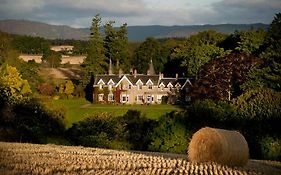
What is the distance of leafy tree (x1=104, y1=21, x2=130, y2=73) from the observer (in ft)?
349

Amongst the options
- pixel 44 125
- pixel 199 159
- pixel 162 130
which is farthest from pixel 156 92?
pixel 199 159

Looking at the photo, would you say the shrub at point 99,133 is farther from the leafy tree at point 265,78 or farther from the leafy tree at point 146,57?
the leafy tree at point 146,57

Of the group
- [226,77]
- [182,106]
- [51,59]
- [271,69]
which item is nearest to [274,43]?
[271,69]

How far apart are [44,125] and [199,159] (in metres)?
24.0

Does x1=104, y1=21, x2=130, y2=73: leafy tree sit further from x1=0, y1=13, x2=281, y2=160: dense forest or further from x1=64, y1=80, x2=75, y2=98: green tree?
x1=64, y1=80, x2=75, y2=98: green tree

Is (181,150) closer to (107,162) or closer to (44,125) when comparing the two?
(44,125)

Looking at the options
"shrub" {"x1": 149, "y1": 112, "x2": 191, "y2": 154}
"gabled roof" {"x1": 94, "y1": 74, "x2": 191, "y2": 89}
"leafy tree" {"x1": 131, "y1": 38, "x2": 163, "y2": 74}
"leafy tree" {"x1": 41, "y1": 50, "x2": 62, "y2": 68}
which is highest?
"shrub" {"x1": 149, "y1": 112, "x2": 191, "y2": 154}

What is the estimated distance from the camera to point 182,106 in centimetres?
8331

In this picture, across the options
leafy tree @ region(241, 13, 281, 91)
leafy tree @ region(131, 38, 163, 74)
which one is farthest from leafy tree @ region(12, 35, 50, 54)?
leafy tree @ region(241, 13, 281, 91)

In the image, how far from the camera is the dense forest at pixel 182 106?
3419cm

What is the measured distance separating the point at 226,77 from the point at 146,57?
40.0 meters

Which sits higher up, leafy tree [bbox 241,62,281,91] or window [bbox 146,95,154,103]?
leafy tree [bbox 241,62,281,91]

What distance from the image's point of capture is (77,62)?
15538cm

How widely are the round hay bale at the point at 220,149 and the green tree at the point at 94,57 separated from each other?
255ft
